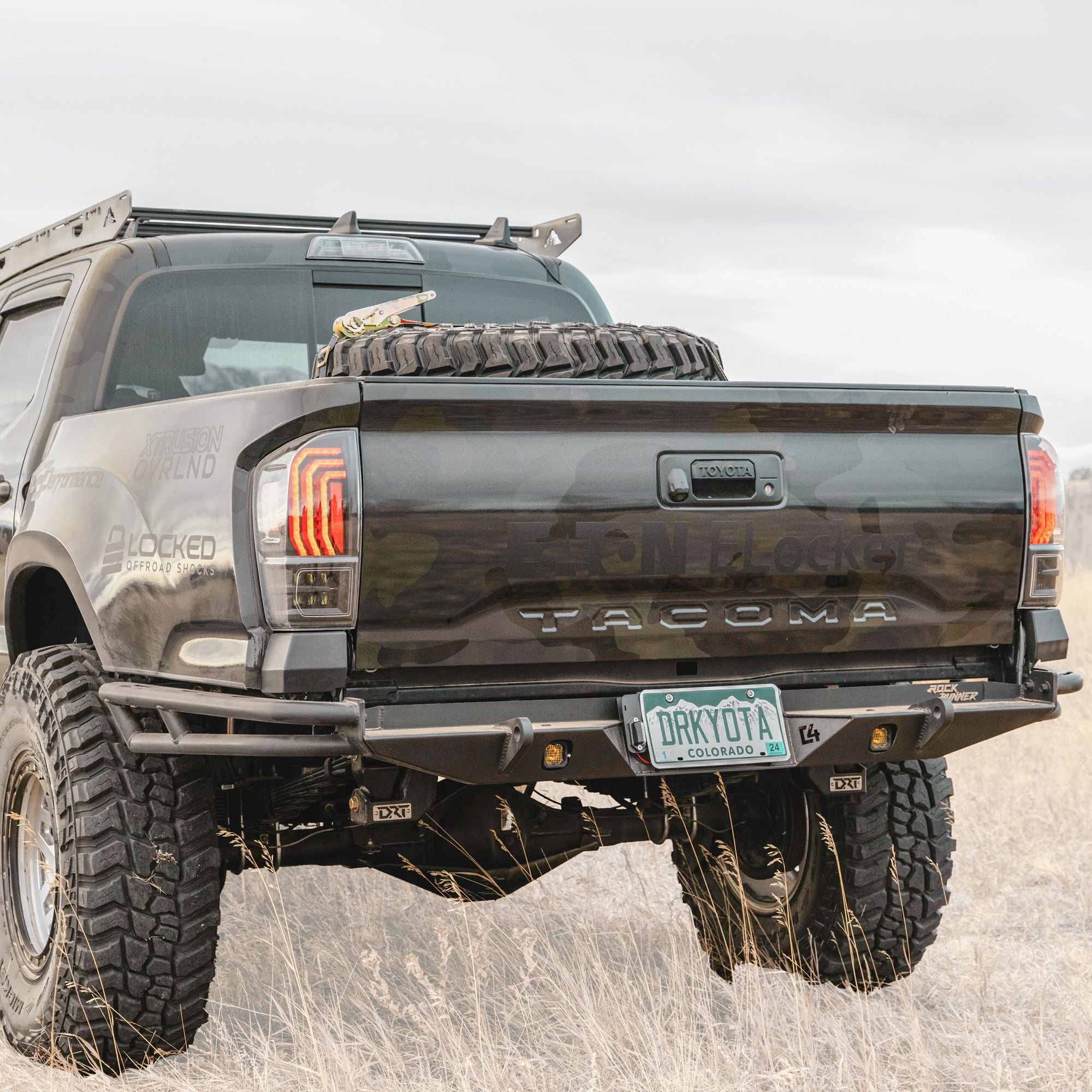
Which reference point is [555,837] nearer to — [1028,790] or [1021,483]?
[1021,483]

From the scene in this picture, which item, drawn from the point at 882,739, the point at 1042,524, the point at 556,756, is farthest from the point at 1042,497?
the point at 556,756

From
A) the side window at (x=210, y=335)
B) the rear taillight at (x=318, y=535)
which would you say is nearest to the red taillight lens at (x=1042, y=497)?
the rear taillight at (x=318, y=535)

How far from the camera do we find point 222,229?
5.62 metres

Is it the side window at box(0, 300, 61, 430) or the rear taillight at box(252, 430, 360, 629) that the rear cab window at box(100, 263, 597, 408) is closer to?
the side window at box(0, 300, 61, 430)

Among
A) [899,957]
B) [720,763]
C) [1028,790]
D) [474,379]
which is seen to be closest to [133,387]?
[474,379]

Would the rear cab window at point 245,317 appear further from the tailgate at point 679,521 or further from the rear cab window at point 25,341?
the tailgate at point 679,521

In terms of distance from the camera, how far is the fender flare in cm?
405

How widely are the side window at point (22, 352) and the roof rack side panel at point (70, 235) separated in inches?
8.9

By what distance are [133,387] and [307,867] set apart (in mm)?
2651

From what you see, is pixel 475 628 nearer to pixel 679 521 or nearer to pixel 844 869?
pixel 679 521

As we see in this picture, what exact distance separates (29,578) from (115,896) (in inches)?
50.9

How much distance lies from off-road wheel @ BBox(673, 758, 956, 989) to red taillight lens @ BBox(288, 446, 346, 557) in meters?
1.76

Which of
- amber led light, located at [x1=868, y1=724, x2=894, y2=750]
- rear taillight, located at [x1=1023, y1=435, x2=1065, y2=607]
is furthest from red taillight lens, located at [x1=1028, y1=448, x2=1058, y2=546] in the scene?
amber led light, located at [x1=868, y1=724, x2=894, y2=750]

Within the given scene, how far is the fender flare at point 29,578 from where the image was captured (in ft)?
13.3
